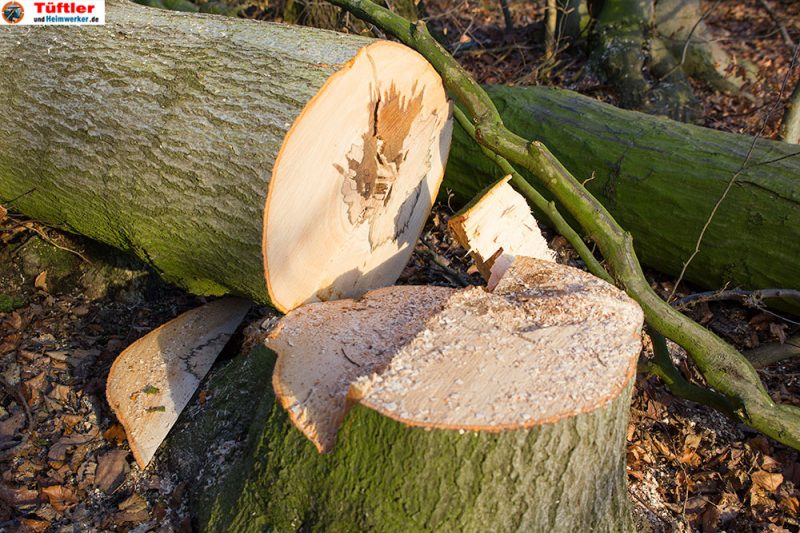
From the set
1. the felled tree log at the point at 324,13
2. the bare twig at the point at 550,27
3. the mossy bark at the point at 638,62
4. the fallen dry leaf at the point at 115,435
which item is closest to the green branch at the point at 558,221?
the fallen dry leaf at the point at 115,435

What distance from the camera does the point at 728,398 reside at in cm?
267

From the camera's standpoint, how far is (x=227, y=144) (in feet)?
8.29

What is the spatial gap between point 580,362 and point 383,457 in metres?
0.63

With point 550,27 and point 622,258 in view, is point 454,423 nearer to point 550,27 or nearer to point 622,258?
point 622,258

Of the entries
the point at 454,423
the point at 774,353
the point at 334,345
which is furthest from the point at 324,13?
the point at 454,423

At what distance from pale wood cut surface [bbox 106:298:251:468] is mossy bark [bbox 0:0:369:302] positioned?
0.62 ft

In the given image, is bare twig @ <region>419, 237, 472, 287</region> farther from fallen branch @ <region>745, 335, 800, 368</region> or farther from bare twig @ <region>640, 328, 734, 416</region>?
fallen branch @ <region>745, 335, 800, 368</region>

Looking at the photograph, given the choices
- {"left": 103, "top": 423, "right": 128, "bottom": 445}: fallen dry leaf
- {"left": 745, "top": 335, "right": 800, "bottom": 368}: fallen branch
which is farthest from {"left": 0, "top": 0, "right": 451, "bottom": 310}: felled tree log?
{"left": 745, "top": 335, "right": 800, "bottom": 368}: fallen branch

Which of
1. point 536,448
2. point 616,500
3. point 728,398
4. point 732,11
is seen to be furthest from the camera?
point 732,11

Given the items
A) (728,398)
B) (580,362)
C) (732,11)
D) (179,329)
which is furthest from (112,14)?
(732,11)

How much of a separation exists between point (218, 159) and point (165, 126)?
0.29m

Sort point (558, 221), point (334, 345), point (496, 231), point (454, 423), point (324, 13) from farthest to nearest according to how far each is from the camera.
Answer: point (324, 13) → point (558, 221) → point (496, 231) → point (334, 345) → point (454, 423)

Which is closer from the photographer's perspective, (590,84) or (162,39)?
(162,39)

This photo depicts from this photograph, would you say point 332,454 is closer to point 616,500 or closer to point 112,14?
point 616,500
